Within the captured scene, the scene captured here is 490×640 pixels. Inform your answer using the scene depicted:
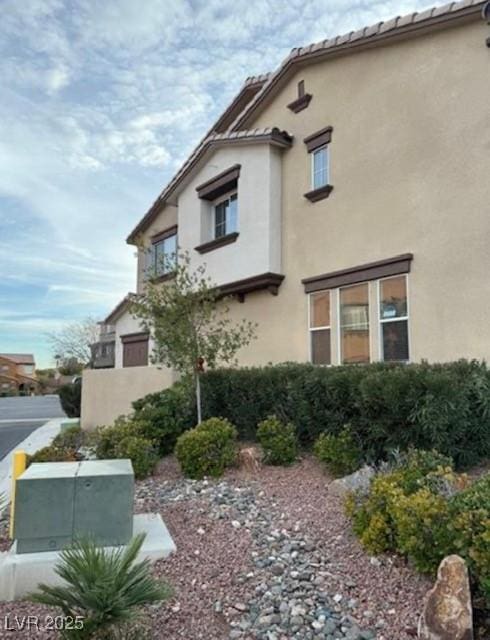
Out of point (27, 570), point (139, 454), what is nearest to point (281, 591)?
point (27, 570)

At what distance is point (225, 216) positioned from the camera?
1377 centimetres

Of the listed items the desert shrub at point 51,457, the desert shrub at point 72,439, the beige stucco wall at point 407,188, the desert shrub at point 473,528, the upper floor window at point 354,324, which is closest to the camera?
the desert shrub at point 473,528

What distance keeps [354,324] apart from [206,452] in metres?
4.62

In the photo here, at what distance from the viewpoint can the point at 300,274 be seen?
452 inches

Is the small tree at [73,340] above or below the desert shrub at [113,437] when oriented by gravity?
above

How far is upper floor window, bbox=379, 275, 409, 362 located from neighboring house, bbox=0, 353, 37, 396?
60485mm

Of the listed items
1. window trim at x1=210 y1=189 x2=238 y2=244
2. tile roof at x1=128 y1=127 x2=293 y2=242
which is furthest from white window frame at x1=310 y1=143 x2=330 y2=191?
window trim at x1=210 y1=189 x2=238 y2=244

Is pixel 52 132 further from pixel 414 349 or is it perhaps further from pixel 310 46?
pixel 414 349

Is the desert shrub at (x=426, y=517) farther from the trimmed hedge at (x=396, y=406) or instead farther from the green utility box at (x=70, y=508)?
the green utility box at (x=70, y=508)

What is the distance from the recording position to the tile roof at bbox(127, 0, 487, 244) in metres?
8.77

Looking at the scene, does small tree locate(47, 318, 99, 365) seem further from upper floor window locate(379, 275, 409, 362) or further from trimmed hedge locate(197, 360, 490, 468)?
trimmed hedge locate(197, 360, 490, 468)

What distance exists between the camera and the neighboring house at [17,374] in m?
64.9

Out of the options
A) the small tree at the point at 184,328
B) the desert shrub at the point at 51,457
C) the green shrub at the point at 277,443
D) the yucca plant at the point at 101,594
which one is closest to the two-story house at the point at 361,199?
the small tree at the point at 184,328

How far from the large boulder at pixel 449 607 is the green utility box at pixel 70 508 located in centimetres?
272
